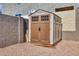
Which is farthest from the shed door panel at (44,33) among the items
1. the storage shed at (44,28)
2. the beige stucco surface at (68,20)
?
the beige stucco surface at (68,20)

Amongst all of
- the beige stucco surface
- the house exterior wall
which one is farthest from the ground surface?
the beige stucco surface

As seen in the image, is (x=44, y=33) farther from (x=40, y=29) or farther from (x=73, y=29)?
(x=73, y=29)

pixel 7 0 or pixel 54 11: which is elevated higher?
pixel 7 0

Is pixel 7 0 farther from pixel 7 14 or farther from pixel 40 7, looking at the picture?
pixel 40 7

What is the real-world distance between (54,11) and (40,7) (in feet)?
0.77

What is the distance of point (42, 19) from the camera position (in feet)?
6.83

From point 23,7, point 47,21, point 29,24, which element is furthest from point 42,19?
point 23,7

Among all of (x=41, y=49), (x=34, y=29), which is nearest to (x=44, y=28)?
(x=34, y=29)

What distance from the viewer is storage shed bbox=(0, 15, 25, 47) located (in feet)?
6.68

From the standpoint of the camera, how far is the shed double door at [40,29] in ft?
6.68

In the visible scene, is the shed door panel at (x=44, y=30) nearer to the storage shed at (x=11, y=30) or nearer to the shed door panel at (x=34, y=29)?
the shed door panel at (x=34, y=29)

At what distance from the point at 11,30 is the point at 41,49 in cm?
58

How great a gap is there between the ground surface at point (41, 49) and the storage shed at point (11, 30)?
0.10 m

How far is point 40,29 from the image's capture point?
6.82ft
